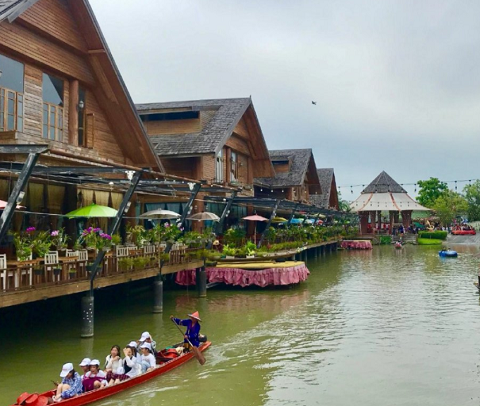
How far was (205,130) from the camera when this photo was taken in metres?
34.1

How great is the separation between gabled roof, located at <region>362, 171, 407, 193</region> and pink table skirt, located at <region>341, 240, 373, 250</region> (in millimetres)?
17416

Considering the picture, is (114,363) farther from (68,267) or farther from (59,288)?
(68,267)

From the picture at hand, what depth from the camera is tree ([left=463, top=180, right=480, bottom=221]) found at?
4023 inches

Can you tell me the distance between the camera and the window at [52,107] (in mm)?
20406

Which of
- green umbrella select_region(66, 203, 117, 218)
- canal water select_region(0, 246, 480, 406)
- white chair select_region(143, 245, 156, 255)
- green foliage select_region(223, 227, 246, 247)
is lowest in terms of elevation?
Answer: canal water select_region(0, 246, 480, 406)

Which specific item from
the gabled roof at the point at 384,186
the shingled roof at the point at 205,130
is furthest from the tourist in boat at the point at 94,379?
the gabled roof at the point at 384,186

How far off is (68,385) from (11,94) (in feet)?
36.5

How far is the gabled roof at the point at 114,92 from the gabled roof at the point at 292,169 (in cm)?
2068

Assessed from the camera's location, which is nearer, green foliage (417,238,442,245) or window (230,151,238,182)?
window (230,151,238,182)

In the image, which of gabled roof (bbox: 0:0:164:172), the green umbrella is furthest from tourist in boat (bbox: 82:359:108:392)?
gabled roof (bbox: 0:0:164:172)

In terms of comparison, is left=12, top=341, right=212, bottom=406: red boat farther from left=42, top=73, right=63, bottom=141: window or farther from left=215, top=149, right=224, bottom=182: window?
left=215, top=149, right=224, bottom=182: window

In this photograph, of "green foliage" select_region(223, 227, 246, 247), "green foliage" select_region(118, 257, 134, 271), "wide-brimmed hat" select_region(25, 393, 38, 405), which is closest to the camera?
"wide-brimmed hat" select_region(25, 393, 38, 405)

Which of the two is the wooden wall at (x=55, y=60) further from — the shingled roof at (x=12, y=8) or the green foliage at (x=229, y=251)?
the green foliage at (x=229, y=251)

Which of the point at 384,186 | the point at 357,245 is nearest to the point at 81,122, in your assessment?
the point at 357,245
